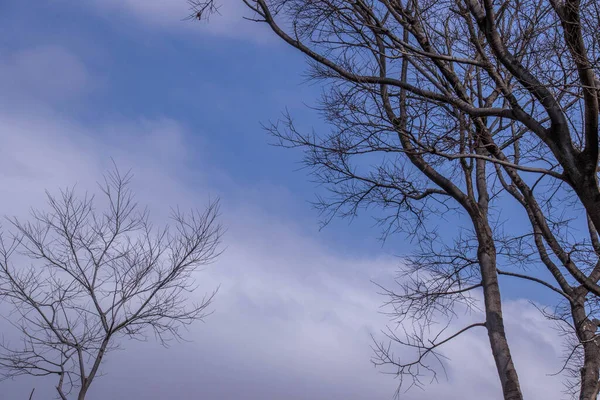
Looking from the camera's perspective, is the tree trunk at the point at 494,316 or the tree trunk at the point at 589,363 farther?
the tree trunk at the point at 589,363

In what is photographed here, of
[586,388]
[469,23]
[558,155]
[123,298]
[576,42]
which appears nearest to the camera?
[576,42]

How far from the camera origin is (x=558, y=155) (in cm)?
529

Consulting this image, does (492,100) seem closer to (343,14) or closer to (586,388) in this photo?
(343,14)

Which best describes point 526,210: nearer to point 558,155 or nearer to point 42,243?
point 558,155

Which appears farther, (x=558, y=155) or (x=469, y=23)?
(x=469, y=23)

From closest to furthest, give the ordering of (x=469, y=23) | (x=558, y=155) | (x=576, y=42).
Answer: (x=576, y=42), (x=558, y=155), (x=469, y=23)

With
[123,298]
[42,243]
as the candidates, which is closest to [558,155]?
[123,298]

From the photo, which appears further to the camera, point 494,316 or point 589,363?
point 589,363

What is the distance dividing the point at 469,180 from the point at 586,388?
330cm

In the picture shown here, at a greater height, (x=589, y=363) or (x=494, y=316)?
(x=494, y=316)

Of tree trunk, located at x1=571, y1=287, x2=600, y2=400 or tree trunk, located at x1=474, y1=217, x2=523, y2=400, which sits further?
tree trunk, located at x1=571, y1=287, x2=600, y2=400

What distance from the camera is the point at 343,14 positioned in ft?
22.1

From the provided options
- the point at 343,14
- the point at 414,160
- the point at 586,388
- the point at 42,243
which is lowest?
the point at 586,388

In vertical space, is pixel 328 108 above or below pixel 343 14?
below
